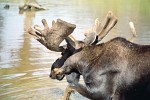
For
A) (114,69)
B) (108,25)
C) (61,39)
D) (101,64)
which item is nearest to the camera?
(114,69)

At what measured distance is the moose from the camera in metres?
6.05

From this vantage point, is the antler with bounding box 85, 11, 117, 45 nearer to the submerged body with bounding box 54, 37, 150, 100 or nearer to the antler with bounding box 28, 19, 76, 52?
the submerged body with bounding box 54, 37, 150, 100

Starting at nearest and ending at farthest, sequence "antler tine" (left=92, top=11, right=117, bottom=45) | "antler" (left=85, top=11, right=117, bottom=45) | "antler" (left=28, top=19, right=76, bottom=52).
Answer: "antler" (left=28, top=19, right=76, bottom=52) → "antler" (left=85, top=11, right=117, bottom=45) → "antler tine" (left=92, top=11, right=117, bottom=45)

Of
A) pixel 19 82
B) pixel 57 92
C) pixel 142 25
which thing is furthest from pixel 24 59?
pixel 142 25

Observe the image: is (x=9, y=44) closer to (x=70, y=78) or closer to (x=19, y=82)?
(x=19, y=82)

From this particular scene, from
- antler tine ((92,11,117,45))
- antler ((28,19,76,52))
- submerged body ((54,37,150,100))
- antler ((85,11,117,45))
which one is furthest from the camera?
antler tine ((92,11,117,45))

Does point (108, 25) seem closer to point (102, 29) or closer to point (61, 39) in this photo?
point (102, 29)

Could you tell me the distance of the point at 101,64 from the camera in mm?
6242

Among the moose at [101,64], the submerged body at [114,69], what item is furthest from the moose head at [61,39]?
the submerged body at [114,69]

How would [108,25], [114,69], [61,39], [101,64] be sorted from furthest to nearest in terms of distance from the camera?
1. [108,25]
2. [61,39]
3. [101,64]
4. [114,69]

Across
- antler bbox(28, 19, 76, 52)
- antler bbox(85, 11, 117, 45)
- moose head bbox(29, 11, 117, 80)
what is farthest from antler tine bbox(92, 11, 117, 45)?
antler bbox(28, 19, 76, 52)

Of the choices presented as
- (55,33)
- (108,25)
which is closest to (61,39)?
(55,33)

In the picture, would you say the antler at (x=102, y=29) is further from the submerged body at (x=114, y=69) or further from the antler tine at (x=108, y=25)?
the submerged body at (x=114, y=69)

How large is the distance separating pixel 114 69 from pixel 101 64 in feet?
0.74
